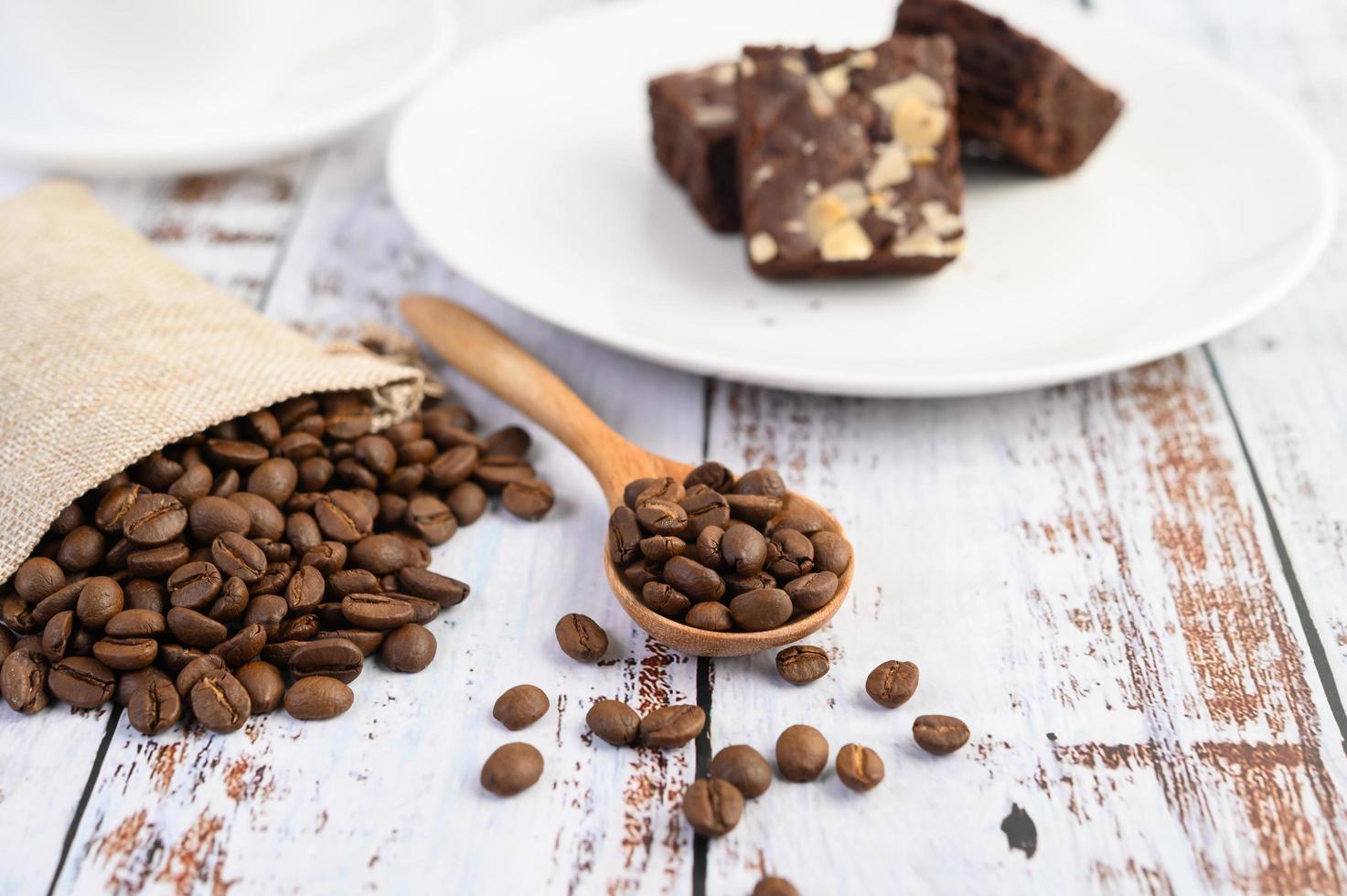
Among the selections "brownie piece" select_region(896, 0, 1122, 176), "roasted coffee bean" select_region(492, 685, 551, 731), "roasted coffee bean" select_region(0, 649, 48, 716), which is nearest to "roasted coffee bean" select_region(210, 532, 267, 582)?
"roasted coffee bean" select_region(0, 649, 48, 716)

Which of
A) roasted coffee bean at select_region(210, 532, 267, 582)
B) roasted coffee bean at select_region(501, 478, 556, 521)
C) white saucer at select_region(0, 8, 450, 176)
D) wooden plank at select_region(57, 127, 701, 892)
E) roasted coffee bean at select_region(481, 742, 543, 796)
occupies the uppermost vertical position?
roasted coffee bean at select_region(210, 532, 267, 582)

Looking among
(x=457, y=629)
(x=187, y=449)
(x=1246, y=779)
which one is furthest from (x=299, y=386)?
(x=1246, y=779)

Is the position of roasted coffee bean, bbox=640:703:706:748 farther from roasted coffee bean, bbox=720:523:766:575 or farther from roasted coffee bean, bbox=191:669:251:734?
roasted coffee bean, bbox=191:669:251:734

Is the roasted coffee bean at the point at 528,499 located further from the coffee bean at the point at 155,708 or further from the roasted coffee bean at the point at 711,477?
the coffee bean at the point at 155,708

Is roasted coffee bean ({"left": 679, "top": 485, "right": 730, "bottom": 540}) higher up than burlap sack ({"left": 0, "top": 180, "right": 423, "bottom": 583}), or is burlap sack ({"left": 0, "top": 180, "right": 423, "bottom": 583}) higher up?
roasted coffee bean ({"left": 679, "top": 485, "right": 730, "bottom": 540})

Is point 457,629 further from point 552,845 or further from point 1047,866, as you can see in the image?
point 1047,866

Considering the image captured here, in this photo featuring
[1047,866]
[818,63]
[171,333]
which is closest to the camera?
[1047,866]

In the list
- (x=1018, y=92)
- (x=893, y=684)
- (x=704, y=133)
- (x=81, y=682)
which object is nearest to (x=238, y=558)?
(x=81, y=682)
